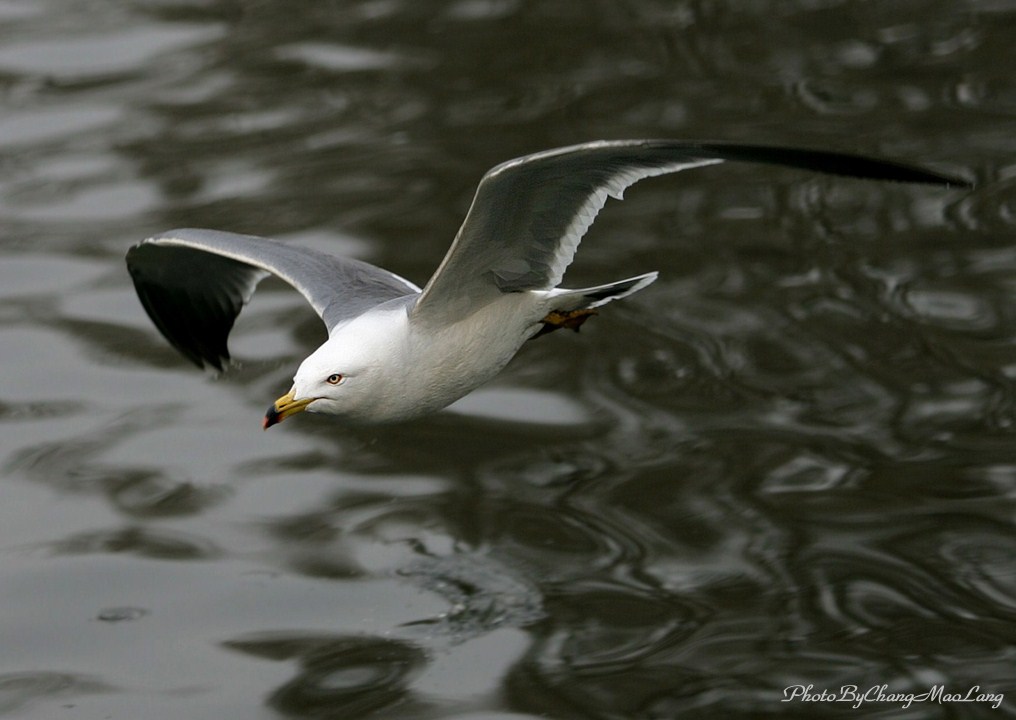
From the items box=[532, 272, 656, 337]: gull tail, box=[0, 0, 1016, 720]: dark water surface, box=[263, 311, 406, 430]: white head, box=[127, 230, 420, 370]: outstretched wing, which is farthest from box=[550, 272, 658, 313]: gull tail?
box=[0, 0, 1016, 720]: dark water surface

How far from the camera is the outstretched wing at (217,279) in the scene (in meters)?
8.27

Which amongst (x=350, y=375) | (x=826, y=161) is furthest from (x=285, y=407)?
(x=826, y=161)

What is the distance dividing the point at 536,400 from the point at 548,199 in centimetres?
443

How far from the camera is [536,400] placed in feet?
37.9

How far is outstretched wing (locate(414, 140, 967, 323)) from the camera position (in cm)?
664

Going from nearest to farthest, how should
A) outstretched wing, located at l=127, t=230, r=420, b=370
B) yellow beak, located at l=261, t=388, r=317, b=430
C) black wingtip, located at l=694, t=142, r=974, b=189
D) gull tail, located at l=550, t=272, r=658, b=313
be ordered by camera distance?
black wingtip, located at l=694, t=142, r=974, b=189 → yellow beak, located at l=261, t=388, r=317, b=430 → gull tail, located at l=550, t=272, r=658, b=313 → outstretched wing, located at l=127, t=230, r=420, b=370

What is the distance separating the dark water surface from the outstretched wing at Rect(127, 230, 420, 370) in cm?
159

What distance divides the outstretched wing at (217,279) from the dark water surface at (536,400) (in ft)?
5.22

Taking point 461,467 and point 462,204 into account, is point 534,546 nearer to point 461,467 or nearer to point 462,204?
point 461,467

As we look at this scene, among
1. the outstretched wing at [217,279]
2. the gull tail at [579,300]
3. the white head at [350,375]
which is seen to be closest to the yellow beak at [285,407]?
the white head at [350,375]

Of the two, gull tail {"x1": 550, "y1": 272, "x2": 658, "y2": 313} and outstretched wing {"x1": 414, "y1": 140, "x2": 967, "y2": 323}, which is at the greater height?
outstretched wing {"x1": 414, "y1": 140, "x2": 967, "y2": 323}

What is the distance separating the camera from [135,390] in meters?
12.1

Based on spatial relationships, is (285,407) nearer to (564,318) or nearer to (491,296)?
(491,296)

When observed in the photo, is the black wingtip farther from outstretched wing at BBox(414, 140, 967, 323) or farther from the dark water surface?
the dark water surface
